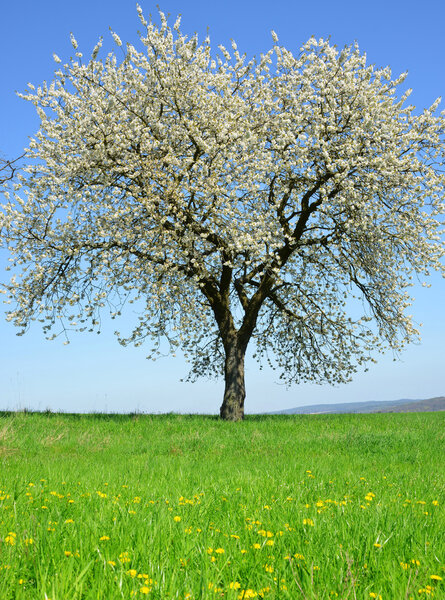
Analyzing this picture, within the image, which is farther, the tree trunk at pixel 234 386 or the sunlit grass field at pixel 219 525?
the tree trunk at pixel 234 386

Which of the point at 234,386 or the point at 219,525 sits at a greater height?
the point at 234,386

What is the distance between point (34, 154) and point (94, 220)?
330 cm

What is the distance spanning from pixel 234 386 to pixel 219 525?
14376 millimetres

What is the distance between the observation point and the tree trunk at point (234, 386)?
63.7ft

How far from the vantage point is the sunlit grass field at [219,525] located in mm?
3500

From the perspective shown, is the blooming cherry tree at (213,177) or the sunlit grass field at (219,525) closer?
the sunlit grass field at (219,525)

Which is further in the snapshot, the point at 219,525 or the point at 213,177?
the point at 213,177

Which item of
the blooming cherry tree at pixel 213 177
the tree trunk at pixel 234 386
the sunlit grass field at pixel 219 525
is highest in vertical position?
the blooming cherry tree at pixel 213 177

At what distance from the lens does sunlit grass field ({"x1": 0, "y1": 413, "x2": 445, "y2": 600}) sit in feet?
11.5

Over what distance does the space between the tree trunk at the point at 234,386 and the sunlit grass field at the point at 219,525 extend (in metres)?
6.90

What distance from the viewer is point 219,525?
5.21m

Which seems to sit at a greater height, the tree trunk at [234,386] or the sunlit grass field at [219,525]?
the tree trunk at [234,386]

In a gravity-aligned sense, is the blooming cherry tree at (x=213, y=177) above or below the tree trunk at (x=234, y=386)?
above

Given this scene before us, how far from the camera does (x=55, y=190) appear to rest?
17.0m
